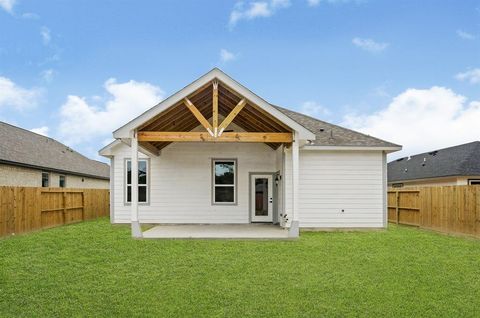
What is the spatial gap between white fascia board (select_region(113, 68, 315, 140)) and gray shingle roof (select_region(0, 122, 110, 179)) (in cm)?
833

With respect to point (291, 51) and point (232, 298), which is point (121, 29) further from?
point (232, 298)

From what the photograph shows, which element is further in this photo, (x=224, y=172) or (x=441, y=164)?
(x=441, y=164)

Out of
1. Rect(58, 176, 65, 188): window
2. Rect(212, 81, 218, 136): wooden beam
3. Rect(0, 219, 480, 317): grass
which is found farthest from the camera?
Rect(58, 176, 65, 188): window

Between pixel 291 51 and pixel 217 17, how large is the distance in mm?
3520

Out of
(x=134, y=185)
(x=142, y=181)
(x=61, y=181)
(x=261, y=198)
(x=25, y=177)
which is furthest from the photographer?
(x=61, y=181)

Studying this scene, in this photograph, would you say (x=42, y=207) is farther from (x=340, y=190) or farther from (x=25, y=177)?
(x=340, y=190)

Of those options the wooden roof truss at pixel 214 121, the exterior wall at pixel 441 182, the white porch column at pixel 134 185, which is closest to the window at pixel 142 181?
the wooden roof truss at pixel 214 121

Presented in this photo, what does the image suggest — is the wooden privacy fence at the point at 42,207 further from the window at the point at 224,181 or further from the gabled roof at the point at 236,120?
the window at the point at 224,181

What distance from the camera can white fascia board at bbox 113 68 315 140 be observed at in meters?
10.7

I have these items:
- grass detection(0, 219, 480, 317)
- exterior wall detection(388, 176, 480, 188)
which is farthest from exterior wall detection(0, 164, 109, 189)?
exterior wall detection(388, 176, 480, 188)

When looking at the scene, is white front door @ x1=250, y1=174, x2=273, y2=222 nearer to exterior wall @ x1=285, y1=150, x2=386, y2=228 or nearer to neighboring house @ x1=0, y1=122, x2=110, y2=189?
exterior wall @ x1=285, y1=150, x2=386, y2=228

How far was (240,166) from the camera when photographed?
583 inches

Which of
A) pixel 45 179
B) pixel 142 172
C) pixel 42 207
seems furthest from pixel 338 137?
pixel 45 179

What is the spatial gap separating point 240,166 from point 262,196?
4.76 ft
